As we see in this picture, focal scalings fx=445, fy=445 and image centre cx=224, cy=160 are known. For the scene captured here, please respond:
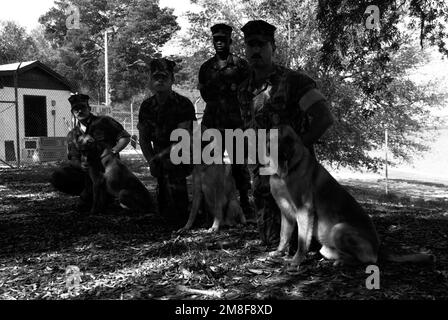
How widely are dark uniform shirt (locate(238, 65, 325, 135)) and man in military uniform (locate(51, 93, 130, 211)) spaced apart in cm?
262

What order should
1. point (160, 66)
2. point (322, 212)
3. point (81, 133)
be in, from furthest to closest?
1. point (81, 133)
2. point (160, 66)
3. point (322, 212)

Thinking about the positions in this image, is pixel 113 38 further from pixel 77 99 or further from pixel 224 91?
pixel 224 91

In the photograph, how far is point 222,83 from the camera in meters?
5.30

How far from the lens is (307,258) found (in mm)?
3910

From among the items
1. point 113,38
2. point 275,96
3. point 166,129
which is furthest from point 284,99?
point 113,38

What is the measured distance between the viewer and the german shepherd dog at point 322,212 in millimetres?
3576

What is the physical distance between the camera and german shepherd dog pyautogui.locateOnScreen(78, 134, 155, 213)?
6055mm

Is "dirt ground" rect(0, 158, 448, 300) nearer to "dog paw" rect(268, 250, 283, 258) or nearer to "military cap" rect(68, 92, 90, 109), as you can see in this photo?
"dog paw" rect(268, 250, 283, 258)

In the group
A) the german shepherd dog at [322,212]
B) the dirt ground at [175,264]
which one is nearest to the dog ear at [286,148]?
the german shepherd dog at [322,212]

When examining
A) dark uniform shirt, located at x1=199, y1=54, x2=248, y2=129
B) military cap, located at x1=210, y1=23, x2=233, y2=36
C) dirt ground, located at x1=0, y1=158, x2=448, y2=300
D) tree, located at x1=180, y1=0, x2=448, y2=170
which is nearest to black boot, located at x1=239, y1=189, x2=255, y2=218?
dirt ground, located at x1=0, y1=158, x2=448, y2=300

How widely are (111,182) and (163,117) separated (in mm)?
1477
